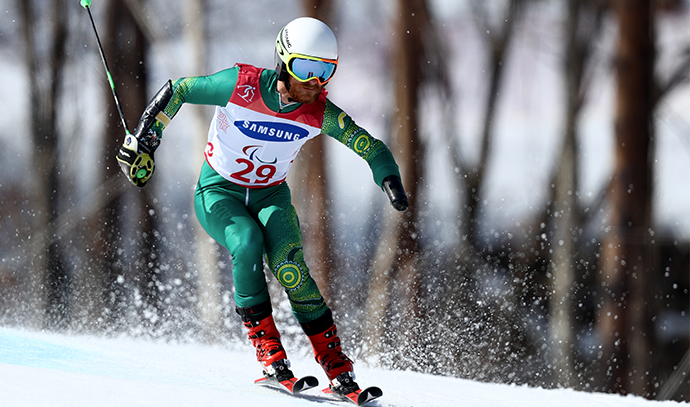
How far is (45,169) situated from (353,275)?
640 cm

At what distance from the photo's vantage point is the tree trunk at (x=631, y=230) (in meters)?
8.38

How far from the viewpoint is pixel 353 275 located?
1008 cm

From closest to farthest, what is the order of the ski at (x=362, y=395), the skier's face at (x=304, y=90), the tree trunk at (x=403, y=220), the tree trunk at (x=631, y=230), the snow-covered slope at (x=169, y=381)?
the snow-covered slope at (x=169, y=381) < the ski at (x=362, y=395) < the skier's face at (x=304, y=90) < the tree trunk at (x=631, y=230) < the tree trunk at (x=403, y=220)

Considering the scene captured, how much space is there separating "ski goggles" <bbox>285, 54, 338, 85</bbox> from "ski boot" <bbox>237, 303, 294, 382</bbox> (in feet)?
3.72

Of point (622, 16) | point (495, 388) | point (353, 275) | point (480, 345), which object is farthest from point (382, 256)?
point (495, 388)

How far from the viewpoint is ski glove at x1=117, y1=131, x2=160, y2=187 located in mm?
2877

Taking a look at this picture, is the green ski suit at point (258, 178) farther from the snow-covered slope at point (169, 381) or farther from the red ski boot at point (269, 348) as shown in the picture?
the snow-covered slope at point (169, 381)

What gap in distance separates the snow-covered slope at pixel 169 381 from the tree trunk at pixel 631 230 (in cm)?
497

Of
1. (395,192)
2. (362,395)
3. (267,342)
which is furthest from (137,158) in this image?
(362,395)

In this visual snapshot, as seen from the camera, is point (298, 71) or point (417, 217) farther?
point (417, 217)

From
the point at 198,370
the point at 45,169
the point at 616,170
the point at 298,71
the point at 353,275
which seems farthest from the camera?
the point at 45,169

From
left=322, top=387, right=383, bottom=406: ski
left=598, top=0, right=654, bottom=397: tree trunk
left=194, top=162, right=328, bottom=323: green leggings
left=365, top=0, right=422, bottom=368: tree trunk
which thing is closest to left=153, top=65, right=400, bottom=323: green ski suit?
left=194, top=162, right=328, bottom=323: green leggings

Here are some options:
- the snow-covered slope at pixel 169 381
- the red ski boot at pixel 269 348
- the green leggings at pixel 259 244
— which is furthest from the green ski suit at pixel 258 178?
the snow-covered slope at pixel 169 381

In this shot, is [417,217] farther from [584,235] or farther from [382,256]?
[584,235]
